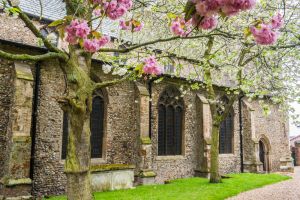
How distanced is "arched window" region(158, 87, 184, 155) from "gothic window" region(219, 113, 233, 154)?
4.38m

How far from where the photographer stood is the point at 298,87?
12664 millimetres

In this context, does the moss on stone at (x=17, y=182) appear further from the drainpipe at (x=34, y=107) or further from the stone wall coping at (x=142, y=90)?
the stone wall coping at (x=142, y=90)

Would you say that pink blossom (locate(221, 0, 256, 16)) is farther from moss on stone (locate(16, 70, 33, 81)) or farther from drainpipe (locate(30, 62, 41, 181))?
drainpipe (locate(30, 62, 41, 181))

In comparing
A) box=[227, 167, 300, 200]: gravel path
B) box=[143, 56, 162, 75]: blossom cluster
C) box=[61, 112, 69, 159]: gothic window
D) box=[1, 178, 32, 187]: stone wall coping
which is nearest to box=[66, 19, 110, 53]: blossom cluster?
box=[143, 56, 162, 75]: blossom cluster

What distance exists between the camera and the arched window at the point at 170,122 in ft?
52.5

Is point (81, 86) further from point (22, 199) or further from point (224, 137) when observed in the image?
point (224, 137)

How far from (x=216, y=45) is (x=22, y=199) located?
11.9 metres

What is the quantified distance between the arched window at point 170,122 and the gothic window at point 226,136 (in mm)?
4381

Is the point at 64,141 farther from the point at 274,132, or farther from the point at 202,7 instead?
the point at 274,132

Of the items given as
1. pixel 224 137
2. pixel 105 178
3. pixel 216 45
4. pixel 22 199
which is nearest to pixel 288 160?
pixel 224 137

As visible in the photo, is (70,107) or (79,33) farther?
(70,107)

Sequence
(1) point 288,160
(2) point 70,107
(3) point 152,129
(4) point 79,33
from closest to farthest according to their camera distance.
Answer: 1. (4) point 79,33
2. (2) point 70,107
3. (3) point 152,129
4. (1) point 288,160

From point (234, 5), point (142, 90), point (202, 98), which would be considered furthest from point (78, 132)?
point (202, 98)

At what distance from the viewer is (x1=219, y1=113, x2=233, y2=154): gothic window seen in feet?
64.6
